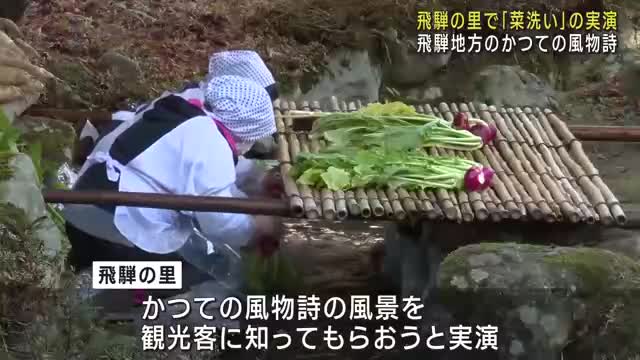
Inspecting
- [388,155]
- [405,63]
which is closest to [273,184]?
[388,155]

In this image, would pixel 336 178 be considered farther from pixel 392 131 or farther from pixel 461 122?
pixel 461 122

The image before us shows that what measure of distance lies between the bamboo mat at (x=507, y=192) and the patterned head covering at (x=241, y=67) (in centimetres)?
20

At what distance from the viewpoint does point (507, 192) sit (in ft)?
9.11

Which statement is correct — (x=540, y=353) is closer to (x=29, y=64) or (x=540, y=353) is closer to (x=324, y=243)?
(x=324, y=243)

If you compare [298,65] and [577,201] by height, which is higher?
[298,65]

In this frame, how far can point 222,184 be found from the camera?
2736 millimetres

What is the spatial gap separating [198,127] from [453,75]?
1.72 meters

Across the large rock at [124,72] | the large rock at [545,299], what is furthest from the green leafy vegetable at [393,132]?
the large rock at [124,72]

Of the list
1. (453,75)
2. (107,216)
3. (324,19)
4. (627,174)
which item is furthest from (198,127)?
(627,174)

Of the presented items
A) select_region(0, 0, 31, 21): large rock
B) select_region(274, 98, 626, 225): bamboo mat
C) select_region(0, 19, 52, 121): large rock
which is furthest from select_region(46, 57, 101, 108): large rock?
select_region(274, 98, 626, 225): bamboo mat

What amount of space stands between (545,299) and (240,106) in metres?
1.04

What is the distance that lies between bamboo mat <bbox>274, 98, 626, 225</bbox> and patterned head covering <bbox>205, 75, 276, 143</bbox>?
0.38 ft

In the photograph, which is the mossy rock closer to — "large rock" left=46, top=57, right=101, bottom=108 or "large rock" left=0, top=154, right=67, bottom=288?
"large rock" left=0, top=154, right=67, bottom=288

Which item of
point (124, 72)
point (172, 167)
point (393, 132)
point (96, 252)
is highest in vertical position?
point (124, 72)
